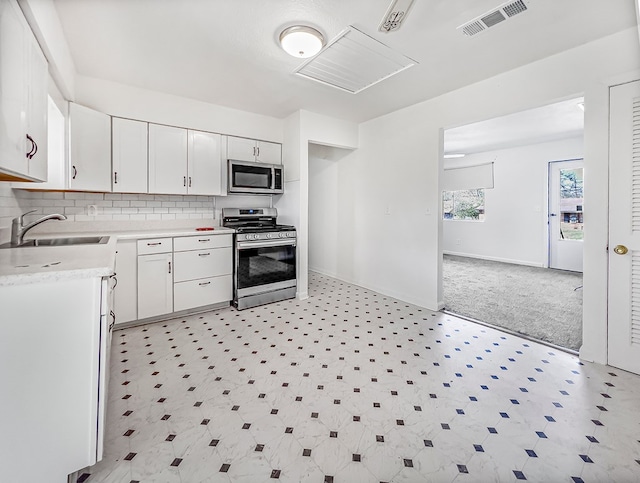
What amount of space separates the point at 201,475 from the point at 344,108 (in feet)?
12.9

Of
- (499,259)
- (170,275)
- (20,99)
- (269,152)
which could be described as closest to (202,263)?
(170,275)

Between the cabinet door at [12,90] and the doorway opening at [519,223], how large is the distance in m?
4.04

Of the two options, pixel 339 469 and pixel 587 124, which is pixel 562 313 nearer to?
pixel 587 124

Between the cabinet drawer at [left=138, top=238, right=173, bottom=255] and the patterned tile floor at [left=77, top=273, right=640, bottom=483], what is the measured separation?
0.83 metres

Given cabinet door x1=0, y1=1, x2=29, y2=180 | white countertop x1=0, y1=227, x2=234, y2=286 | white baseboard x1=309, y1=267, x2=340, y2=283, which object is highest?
cabinet door x1=0, y1=1, x2=29, y2=180

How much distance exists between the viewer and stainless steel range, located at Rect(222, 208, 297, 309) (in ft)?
12.0

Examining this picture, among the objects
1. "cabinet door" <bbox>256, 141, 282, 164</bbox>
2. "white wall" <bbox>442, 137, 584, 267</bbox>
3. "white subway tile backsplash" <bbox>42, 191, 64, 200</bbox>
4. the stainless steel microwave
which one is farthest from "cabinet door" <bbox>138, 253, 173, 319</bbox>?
"white wall" <bbox>442, 137, 584, 267</bbox>

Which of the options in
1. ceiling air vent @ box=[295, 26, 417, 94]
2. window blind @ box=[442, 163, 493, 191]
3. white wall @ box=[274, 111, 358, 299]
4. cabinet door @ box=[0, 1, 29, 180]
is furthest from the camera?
window blind @ box=[442, 163, 493, 191]

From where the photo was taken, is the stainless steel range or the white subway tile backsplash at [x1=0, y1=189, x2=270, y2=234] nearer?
the white subway tile backsplash at [x1=0, y1=189, x2=270, y2=234]

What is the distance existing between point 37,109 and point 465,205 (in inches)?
322

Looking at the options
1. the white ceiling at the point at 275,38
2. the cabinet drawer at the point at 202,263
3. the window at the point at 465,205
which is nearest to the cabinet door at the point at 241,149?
the white ceiling at the point at 275,38

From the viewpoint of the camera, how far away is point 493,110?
10.00ft

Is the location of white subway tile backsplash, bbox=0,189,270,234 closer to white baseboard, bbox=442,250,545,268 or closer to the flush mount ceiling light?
the flush mount ceiling light

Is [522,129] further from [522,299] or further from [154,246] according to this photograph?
[154,246]
